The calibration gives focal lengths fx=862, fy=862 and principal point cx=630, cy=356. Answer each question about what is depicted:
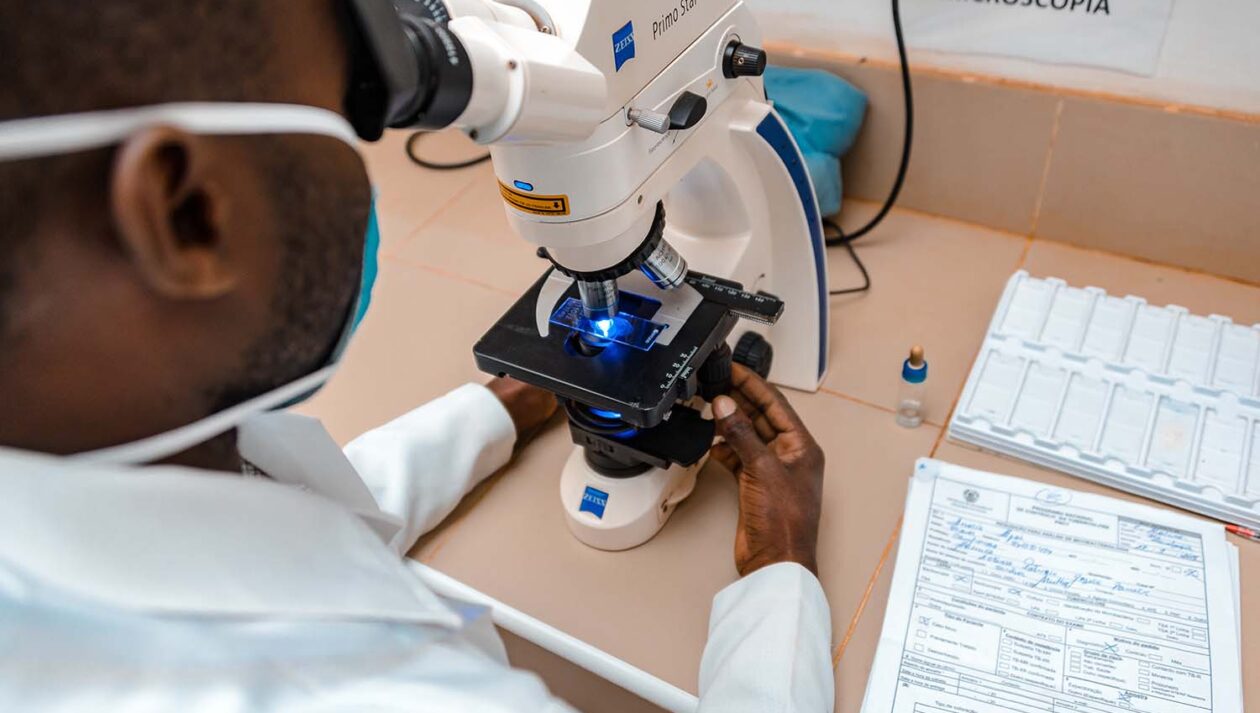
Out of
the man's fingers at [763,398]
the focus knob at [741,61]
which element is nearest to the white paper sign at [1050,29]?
the focus knob at [741,61]

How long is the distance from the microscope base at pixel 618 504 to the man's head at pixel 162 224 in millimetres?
504

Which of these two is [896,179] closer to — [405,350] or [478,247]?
[478,247]

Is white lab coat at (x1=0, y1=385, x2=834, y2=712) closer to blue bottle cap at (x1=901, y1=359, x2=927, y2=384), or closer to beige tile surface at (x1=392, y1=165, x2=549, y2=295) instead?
blue bottle cap at (x1=901, y1=359, x2=927, y2=384)

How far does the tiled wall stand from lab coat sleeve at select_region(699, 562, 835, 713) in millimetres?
771

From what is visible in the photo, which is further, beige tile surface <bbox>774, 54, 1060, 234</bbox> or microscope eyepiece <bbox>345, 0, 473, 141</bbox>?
beige tile surface <bbox>774, 54, 1060, 234</bbox>

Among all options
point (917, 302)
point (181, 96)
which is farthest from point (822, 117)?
point (181, 96)

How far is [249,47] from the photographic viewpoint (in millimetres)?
440

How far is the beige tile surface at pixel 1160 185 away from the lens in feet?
3.76

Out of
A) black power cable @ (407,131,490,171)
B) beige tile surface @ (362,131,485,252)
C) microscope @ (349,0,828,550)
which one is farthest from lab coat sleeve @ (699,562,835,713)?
black power cable @ (407,131,490,171)

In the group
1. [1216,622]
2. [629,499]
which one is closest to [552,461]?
[629,499]

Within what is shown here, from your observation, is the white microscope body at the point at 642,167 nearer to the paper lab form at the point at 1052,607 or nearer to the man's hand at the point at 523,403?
the man's hand at the point at 523,403

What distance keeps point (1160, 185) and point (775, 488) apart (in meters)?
0.76

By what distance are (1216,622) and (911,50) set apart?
860 mm

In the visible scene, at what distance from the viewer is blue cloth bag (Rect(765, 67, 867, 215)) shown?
130cm
